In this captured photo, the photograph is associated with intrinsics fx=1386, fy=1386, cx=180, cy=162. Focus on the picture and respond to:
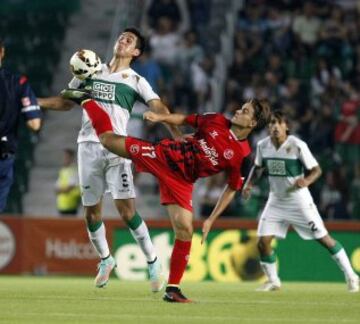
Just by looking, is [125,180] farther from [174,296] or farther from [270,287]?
[270,287]

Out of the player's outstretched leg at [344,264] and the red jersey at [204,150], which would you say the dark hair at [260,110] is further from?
the player's outstretched leg at [344,264]

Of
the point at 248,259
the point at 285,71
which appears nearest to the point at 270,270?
the point at 248,259

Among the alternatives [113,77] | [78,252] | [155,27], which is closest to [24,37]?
[155,27]

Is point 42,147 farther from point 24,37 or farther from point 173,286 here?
point 173,286

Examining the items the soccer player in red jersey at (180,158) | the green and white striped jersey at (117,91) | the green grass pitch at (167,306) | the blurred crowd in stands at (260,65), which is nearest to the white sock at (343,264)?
the green grass pitch at (167,306)

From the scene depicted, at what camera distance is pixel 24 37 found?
2722 cm

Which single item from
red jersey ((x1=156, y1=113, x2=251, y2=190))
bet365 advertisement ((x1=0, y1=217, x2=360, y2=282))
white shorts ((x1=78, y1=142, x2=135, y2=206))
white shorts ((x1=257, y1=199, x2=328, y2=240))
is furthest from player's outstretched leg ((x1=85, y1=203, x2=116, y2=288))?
bet365 advertisement ((x1=0, y1=217, x2=360, y2=282))

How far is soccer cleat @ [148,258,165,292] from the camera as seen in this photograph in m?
14.0

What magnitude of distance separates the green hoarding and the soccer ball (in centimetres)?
734

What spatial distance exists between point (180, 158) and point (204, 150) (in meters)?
0.24

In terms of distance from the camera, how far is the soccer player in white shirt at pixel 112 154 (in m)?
14.1

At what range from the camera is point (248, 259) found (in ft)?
68.4

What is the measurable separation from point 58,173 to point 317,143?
4.79m

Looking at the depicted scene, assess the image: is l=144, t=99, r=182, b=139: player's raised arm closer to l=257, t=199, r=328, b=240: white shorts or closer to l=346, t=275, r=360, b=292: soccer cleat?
l=257, t=199, r=328, b=240: white shorts
